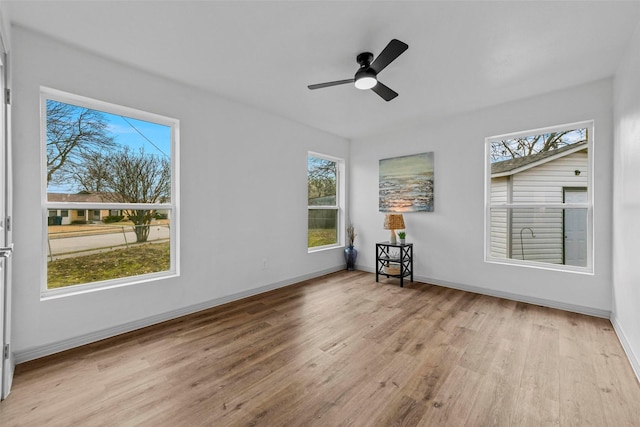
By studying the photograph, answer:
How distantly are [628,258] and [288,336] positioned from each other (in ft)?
9.95

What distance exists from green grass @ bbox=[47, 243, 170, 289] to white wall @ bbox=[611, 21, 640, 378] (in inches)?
169

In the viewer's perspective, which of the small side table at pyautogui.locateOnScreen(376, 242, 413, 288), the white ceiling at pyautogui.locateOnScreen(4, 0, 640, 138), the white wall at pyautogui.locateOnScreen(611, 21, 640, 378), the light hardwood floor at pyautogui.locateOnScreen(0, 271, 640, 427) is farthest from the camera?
the small side table at pyautogui.locateOnScreen(376, 242, 413, 288)

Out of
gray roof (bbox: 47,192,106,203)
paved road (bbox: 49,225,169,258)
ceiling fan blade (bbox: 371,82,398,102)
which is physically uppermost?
ceiling fan blade (bbox: 371,82,398,102)

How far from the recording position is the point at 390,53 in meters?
2.14

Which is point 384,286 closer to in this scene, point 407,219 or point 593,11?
point 407,219

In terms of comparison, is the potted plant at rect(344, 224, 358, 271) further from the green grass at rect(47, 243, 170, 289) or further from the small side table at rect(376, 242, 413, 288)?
the green grass at rect(47, 243, 170, 289)

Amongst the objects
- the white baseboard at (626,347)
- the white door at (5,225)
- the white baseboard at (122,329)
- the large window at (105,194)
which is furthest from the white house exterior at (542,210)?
the white door at (5,225)

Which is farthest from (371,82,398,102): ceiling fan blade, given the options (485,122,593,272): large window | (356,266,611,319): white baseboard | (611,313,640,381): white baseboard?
(356,266,611,319): white baseboard

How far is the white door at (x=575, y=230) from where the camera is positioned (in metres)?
3.30

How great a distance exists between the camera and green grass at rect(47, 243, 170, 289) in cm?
247

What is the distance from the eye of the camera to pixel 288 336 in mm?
2625

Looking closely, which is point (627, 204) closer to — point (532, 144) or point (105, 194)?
point (532, 144)

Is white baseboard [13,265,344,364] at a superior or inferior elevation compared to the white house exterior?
inferior

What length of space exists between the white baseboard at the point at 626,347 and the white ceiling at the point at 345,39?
2549mm
